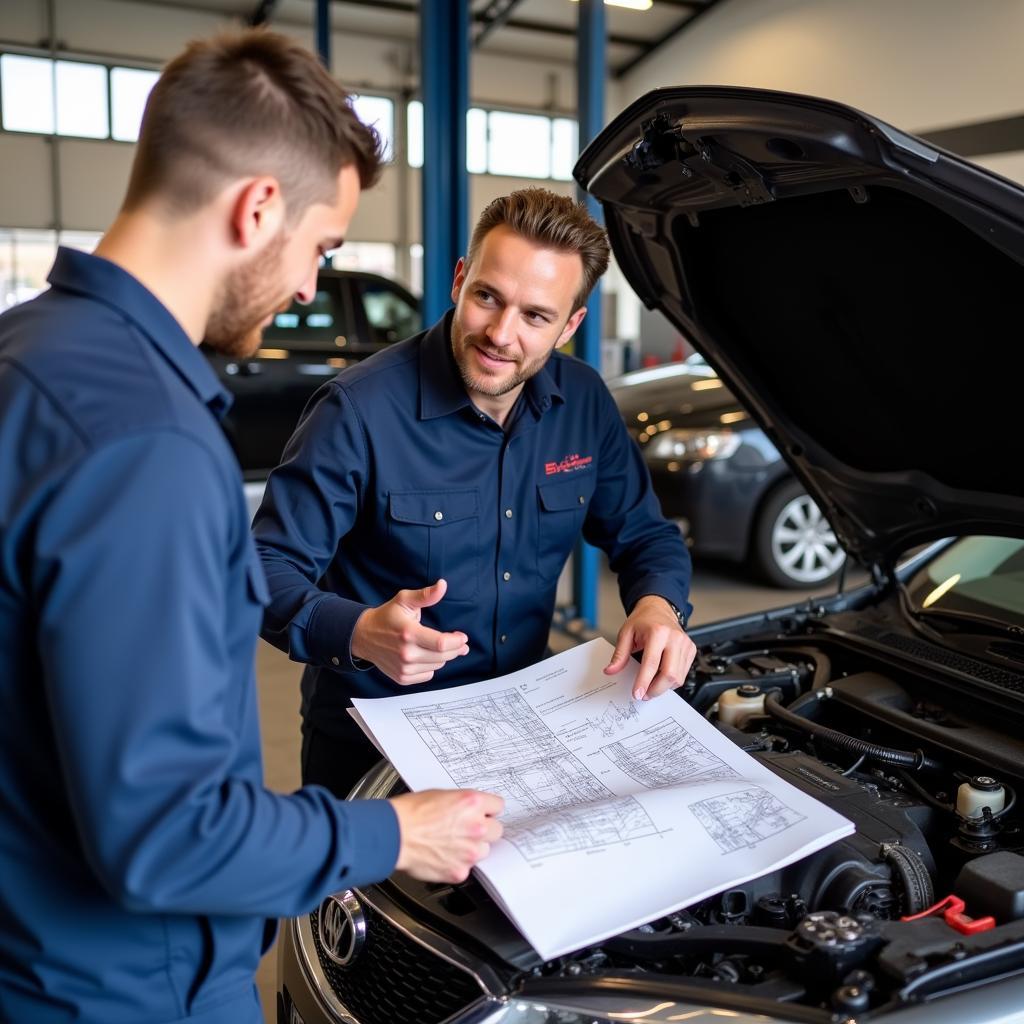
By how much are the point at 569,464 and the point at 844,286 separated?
62 centimetres

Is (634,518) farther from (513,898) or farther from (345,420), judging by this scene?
(513,898)

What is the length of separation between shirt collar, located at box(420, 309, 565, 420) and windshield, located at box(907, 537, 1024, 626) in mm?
867

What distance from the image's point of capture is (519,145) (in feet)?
52.6

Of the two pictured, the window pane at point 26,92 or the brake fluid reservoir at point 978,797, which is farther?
the window pane at point 26,92

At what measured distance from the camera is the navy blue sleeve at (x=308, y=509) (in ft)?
5.84

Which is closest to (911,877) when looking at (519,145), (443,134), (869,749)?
(869,749)

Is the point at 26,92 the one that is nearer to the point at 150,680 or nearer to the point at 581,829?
the point at 581,829

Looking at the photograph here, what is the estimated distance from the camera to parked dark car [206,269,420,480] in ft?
23.0

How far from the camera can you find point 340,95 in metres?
1.07

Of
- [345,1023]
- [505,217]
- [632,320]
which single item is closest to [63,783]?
[345,1023]

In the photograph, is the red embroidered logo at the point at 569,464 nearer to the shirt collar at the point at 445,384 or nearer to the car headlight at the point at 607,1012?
the shirt collar at the point at 445,384

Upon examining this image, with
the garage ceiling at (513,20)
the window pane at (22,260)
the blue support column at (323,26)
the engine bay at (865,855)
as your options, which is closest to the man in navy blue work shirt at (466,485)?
the engine bay at (865,855)

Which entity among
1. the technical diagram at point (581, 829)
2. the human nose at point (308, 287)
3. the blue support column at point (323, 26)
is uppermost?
the blue support column at point (323, 26)

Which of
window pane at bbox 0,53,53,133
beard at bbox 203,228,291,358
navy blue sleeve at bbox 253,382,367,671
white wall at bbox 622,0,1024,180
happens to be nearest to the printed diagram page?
navy blue sleeve at bbox 253,382,367,671
